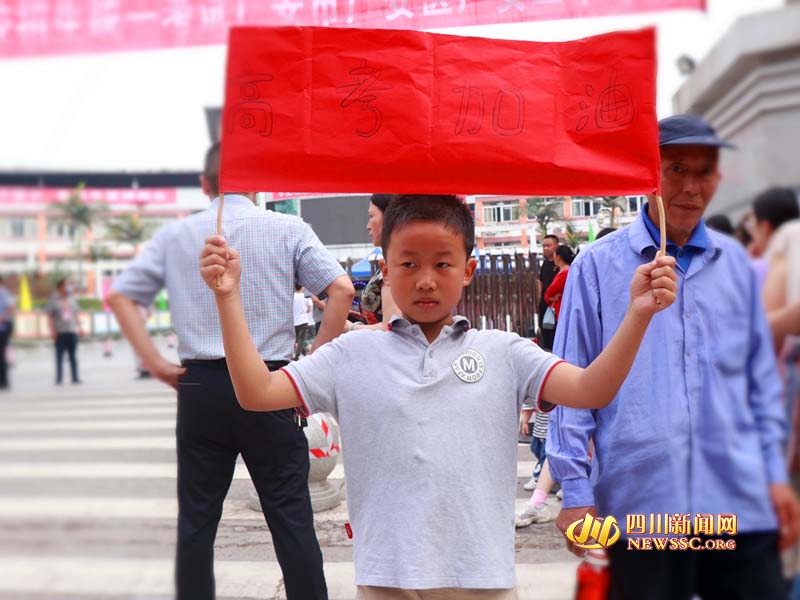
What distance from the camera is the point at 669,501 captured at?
5.65 ft

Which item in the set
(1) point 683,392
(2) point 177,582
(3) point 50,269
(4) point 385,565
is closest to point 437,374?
(4) point 385,565

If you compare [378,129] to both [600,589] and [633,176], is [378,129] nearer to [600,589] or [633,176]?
[633,176]

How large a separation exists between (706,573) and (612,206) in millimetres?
969

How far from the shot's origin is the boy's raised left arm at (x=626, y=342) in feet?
5.01

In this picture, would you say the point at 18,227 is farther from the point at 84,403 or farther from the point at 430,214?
the point at 84,403

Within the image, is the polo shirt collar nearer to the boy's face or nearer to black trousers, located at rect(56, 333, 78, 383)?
the boy's face

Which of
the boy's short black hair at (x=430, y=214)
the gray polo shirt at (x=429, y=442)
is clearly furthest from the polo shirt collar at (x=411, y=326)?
the boy's short black hair at (x=430, y=214)

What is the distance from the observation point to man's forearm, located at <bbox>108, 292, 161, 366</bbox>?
1902mm

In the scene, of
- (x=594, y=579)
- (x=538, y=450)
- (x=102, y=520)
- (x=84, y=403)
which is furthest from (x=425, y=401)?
(x=538, y=450)

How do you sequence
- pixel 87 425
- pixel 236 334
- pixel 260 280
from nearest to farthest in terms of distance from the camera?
pixel 236 334 → pixel 260 280 → pixel 87 425

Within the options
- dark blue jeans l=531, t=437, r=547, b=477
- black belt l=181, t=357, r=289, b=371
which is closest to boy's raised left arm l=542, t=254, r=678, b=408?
black belt l=181, t=357, r=289, b=371

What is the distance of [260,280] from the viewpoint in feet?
7.22

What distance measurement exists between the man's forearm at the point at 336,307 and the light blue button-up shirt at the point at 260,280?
A: 3 cm

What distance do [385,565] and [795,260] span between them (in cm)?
106
